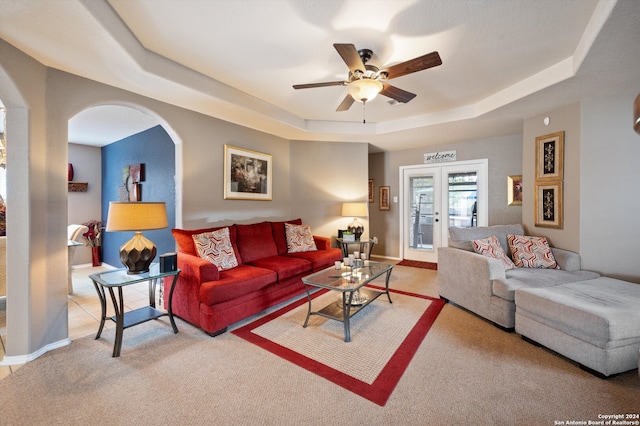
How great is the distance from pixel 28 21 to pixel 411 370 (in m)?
3.50

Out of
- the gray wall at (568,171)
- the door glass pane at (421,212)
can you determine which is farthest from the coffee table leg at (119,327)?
the door glass pane at (421,212)

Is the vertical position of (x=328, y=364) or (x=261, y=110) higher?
(x=261, y=110)

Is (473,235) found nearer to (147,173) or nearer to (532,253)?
(532,253)

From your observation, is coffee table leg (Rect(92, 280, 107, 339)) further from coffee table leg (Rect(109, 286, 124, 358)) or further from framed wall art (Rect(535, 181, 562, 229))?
framed wall art (Rect(535, 181, 562, 229))

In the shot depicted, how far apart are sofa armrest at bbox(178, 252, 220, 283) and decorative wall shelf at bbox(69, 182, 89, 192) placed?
13.7 feet

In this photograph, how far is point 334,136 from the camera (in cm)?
473

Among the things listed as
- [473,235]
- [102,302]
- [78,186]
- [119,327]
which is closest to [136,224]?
[102,302]

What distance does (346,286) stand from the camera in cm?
246

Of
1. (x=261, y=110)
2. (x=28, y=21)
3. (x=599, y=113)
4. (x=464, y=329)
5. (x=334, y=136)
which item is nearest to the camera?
(x=28, y=21)

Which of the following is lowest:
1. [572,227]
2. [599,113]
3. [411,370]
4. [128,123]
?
[411,370]

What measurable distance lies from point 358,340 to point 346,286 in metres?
0.47

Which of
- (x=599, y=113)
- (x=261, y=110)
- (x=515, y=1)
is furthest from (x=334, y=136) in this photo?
(x=599, y=113)

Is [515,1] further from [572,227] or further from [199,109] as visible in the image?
[199,109]

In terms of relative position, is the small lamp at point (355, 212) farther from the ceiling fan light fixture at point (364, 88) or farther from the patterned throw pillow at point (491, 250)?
the ceiling fan light fixture at point (364, 88)
